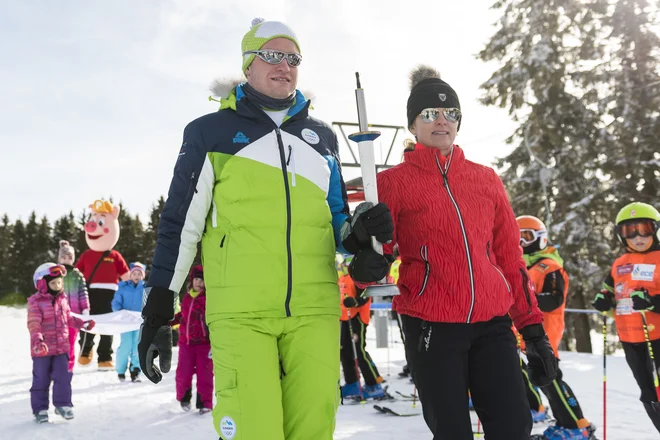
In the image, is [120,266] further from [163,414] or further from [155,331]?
[155,331]

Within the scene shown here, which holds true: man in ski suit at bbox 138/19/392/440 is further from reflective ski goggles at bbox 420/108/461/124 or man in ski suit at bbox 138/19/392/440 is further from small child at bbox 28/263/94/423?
small child at bbox 28/263/94/423

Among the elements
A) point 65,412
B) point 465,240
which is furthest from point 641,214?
point 65,412

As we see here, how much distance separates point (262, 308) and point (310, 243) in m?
0.34

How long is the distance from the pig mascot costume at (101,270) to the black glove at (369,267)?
8.39 m

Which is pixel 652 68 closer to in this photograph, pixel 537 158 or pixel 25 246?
pixel 537 158

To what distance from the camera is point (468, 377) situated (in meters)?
2.70

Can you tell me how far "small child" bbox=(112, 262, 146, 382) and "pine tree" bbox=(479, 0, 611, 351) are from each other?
11.5m

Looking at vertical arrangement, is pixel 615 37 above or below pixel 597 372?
above

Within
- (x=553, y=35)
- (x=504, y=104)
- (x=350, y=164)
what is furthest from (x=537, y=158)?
(x=350, y=164)

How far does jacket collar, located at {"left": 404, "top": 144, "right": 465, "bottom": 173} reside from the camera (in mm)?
2939

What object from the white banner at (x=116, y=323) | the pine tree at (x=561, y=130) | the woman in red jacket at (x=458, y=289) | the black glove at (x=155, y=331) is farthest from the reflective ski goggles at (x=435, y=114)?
the pine tree at (x=561, y=130)

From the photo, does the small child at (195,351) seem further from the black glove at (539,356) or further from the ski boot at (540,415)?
the black glove at (539,356)

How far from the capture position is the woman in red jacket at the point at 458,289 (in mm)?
2572

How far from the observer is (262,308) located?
7.49 feet
